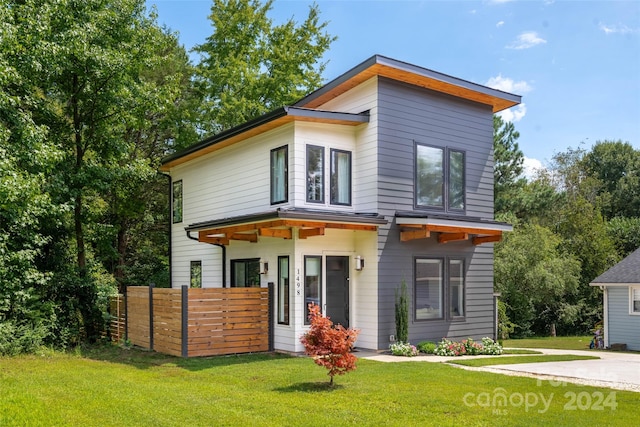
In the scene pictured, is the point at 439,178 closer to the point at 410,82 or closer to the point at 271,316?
the point at 410,82

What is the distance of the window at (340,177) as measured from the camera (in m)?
13.3

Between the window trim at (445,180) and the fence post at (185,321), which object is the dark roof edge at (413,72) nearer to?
the window trim at (445,180)

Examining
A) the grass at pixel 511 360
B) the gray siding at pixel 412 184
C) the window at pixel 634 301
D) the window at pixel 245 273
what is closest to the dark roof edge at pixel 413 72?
the gray siding at pixel 412 184

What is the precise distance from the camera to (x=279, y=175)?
44.1 feet

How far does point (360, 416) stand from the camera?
22.0 ft

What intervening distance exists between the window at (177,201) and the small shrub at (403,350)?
29.9 ft

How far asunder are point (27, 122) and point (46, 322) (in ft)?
15.7

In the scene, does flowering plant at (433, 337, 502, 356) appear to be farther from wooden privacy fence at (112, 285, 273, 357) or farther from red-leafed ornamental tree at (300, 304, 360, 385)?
red-leafed ornamental tree at (300, 304, 360, 385)

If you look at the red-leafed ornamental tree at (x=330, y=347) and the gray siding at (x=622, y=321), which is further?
the gray siding at (x=622, y=321)

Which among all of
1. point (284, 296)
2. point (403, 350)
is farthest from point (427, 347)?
point (284, 296)

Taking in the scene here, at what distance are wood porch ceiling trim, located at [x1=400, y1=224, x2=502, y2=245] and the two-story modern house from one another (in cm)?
3

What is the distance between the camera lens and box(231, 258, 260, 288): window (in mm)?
14305

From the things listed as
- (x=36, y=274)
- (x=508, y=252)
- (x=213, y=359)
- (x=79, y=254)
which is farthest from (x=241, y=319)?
(x=508, y=252)

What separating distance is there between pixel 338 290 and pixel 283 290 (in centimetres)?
132
